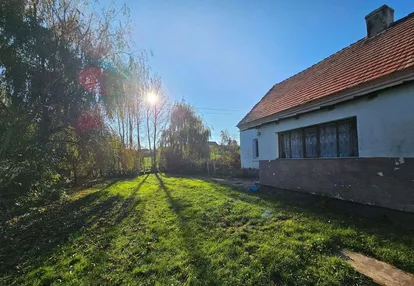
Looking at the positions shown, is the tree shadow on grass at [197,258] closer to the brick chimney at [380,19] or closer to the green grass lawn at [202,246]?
the green grass lawn at [202,246]

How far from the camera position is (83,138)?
8930 millimetres

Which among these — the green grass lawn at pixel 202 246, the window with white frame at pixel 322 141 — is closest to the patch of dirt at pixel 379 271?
the green grass lawn at pixel 202 246

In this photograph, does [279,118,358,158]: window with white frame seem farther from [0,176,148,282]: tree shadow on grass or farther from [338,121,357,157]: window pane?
[0,176,148,282]: tree shadow on grass

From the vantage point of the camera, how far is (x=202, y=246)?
4023mm

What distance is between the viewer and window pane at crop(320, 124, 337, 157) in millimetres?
6176

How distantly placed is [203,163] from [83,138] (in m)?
10.6

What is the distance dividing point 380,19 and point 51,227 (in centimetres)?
1270

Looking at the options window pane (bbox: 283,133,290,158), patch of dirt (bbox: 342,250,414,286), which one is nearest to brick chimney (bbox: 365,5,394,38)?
window pane (bbox: 283,133,290,158)

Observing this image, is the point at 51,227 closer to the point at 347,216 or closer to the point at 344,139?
the point at 347,216

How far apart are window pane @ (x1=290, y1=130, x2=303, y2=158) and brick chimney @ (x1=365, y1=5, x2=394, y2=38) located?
4523mm

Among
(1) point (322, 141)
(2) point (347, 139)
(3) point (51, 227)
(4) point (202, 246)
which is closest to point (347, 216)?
(2) point (347, 139)

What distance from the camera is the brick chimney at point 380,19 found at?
7.47m

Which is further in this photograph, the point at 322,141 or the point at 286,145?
the point at 286,145

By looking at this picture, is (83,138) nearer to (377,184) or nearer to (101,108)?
(101,108)
